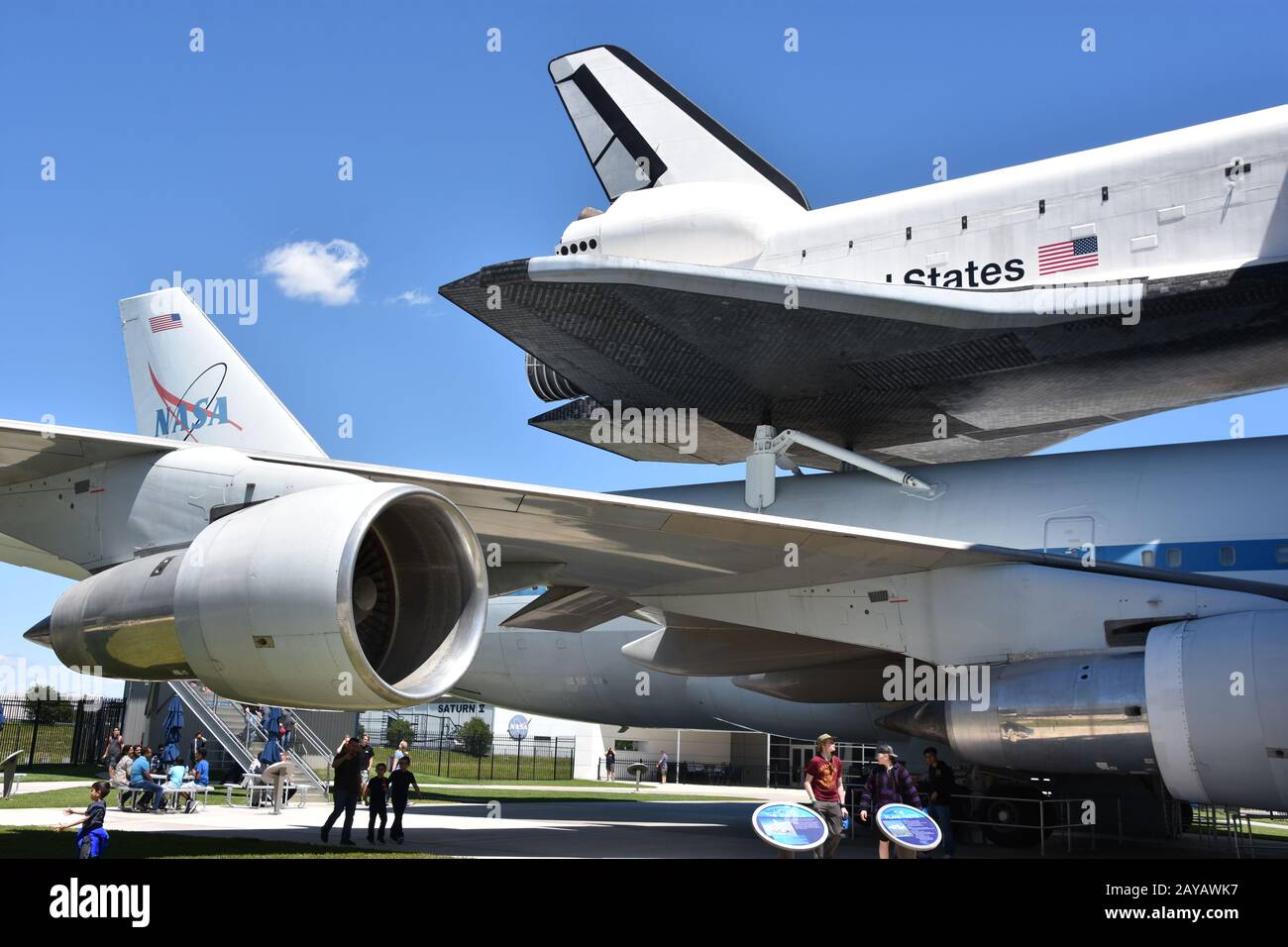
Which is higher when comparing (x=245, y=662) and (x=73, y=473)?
(x=73, y=473)

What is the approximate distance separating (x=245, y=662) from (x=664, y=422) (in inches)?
577

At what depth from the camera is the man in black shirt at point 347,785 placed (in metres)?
11.7

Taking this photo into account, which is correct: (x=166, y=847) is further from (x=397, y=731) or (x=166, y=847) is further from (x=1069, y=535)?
(x=397, y=731)

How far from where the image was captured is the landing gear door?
11.7 meters

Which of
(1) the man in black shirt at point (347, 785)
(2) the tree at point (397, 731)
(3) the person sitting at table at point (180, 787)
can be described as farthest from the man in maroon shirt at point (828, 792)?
(2) the tree at point (397, 731)

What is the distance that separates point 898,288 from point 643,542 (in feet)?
20.9

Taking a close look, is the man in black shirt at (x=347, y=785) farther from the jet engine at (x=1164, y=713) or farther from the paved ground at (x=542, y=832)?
the jet engine at (x=1164, y=713)

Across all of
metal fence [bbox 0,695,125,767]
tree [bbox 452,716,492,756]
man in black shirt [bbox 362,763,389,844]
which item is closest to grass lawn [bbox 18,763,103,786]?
metal fence [bbox 0,695,125,767]

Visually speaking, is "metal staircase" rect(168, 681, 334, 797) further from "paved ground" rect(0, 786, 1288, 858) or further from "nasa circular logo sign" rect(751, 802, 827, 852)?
"nasa circular logo sign" rect(751, 802, 827, 852)
